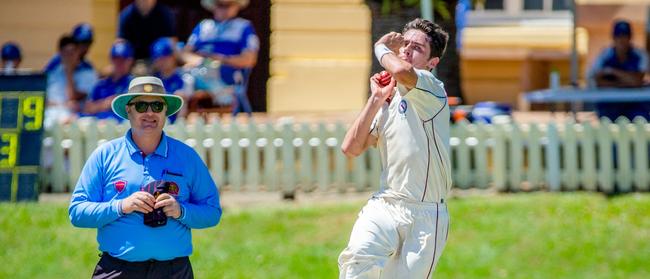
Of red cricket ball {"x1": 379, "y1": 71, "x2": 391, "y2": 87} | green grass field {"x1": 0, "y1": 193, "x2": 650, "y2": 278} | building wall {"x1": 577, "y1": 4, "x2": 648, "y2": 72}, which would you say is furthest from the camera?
building wall {"x1": 577, "y1": 4, "x2": 648, "y2": 72}

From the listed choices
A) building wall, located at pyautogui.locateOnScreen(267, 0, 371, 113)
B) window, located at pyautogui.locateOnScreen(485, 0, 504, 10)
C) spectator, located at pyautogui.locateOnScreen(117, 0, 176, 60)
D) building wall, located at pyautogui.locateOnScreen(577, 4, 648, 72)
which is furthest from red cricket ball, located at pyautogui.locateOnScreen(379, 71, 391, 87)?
window, located at pyautogui.locateOnScreen(485, 0, 504, 10)

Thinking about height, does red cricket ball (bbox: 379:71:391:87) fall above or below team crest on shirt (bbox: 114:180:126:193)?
above

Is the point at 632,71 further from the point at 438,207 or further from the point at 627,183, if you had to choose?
the point at 438,207

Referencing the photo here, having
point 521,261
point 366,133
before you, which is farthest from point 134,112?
point 521,261

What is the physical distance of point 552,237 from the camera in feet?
37.8

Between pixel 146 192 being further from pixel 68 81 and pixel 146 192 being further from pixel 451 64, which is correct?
pixel 451 64

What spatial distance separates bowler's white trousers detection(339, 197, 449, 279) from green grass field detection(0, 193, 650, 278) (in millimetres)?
4286

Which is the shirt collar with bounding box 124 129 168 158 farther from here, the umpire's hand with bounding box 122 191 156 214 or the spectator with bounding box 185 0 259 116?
the spectator with bounding box 185 0 259 116

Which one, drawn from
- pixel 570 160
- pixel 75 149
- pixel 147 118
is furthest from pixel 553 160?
pixel 147 118

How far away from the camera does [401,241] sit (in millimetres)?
6582

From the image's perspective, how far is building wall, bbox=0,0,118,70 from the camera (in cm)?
1820

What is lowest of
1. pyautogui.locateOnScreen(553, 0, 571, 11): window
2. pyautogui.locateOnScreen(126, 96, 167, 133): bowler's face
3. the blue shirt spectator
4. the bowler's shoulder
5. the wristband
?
the bowler's shoulder

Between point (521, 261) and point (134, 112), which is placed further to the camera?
point (521, 261)

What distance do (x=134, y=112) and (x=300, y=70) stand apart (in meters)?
11.8
